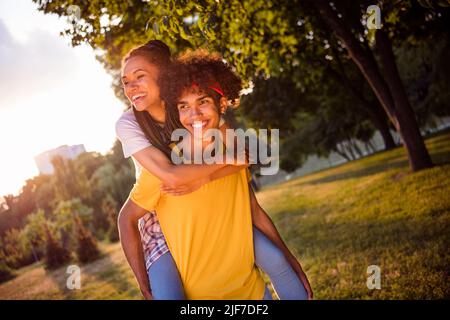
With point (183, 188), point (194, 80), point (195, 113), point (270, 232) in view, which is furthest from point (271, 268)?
point (194, 80)

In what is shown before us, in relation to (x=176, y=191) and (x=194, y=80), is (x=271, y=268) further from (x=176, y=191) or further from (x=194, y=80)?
(x=194, y=80)

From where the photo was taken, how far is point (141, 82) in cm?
305

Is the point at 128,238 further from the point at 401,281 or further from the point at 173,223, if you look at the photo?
the point at 401,281

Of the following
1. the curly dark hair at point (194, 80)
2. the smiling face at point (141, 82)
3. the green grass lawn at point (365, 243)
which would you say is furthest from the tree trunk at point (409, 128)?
the smiling face at point (141, 82)

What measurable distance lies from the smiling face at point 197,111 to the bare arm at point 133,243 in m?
0.74

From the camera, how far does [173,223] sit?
96.8 inches

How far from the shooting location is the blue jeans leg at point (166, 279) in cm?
235

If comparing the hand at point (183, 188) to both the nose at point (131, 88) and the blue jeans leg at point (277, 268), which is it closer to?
the blue jeans leg at point (277, 268)

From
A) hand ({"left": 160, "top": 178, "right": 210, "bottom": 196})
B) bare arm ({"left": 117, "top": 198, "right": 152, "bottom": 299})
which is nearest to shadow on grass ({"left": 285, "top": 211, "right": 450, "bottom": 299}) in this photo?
bare arm ({"left": 117, "top": 198, "right": 152, "bottom": 299})

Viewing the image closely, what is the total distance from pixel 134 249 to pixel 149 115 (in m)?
1.07

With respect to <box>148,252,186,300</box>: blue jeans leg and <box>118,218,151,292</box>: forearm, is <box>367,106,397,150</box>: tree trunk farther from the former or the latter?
<box>148,252,186,300</box>: blue jeans leg

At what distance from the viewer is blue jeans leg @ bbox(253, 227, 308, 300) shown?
2.69 metres

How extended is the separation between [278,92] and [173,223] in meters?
22.7
